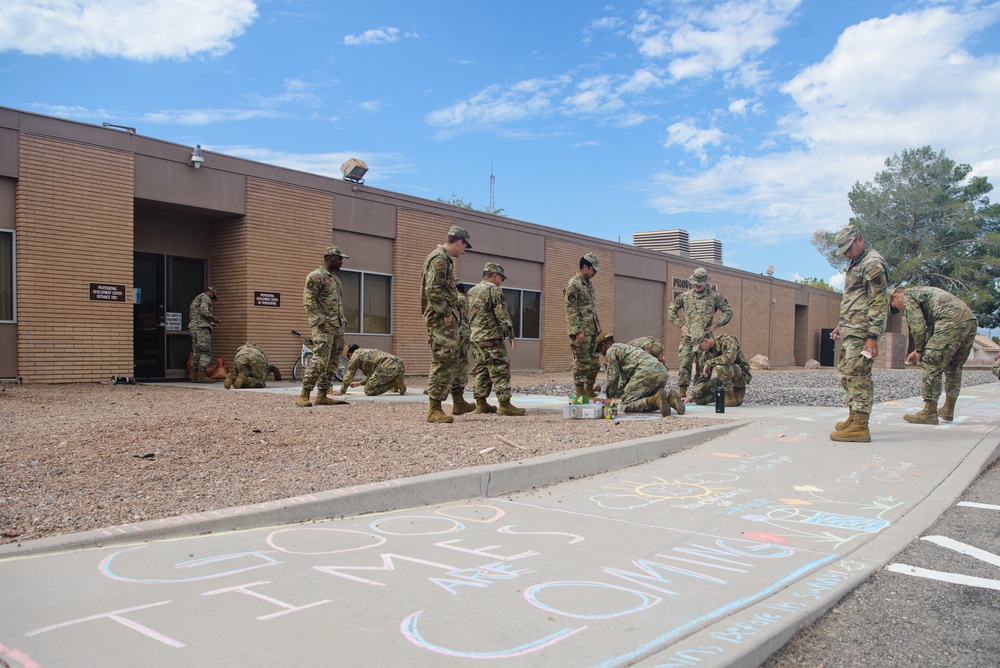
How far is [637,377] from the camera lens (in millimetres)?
9109

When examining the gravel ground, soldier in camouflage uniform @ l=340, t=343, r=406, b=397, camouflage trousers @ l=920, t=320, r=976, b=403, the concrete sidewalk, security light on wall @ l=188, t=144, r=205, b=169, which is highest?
security light on wall @ l=188, t=144, r=205, b=169

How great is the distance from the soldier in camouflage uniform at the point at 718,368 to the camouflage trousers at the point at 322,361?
501cm

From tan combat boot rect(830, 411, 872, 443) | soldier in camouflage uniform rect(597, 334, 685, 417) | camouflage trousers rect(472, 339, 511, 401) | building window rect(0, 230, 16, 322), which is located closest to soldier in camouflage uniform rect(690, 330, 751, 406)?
soldier in camouflage uniform rect(597, 334, 685, 417)

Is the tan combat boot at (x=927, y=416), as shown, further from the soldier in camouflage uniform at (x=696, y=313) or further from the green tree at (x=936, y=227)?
the green tree at (x=936, y=227)

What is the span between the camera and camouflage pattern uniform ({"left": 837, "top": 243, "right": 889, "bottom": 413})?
711 centimetres

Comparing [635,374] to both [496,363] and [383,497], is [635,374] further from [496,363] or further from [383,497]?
[383,497]

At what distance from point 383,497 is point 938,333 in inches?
271

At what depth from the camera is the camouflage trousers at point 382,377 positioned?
11.4 meters

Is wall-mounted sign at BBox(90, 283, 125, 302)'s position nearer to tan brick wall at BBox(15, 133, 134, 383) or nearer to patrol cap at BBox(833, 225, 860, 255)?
tan brick wall at BBox(15, 133, 134, 383)

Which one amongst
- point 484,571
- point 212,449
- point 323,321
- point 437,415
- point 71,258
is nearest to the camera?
point 484,571

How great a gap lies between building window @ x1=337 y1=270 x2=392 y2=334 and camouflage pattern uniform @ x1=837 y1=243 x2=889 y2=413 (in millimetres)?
10955

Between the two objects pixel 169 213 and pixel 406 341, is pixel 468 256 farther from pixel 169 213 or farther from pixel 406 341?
pixel 169 213

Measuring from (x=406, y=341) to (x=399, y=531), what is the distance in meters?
13.4

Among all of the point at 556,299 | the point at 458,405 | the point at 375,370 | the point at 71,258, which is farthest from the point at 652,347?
the point at 556,299
